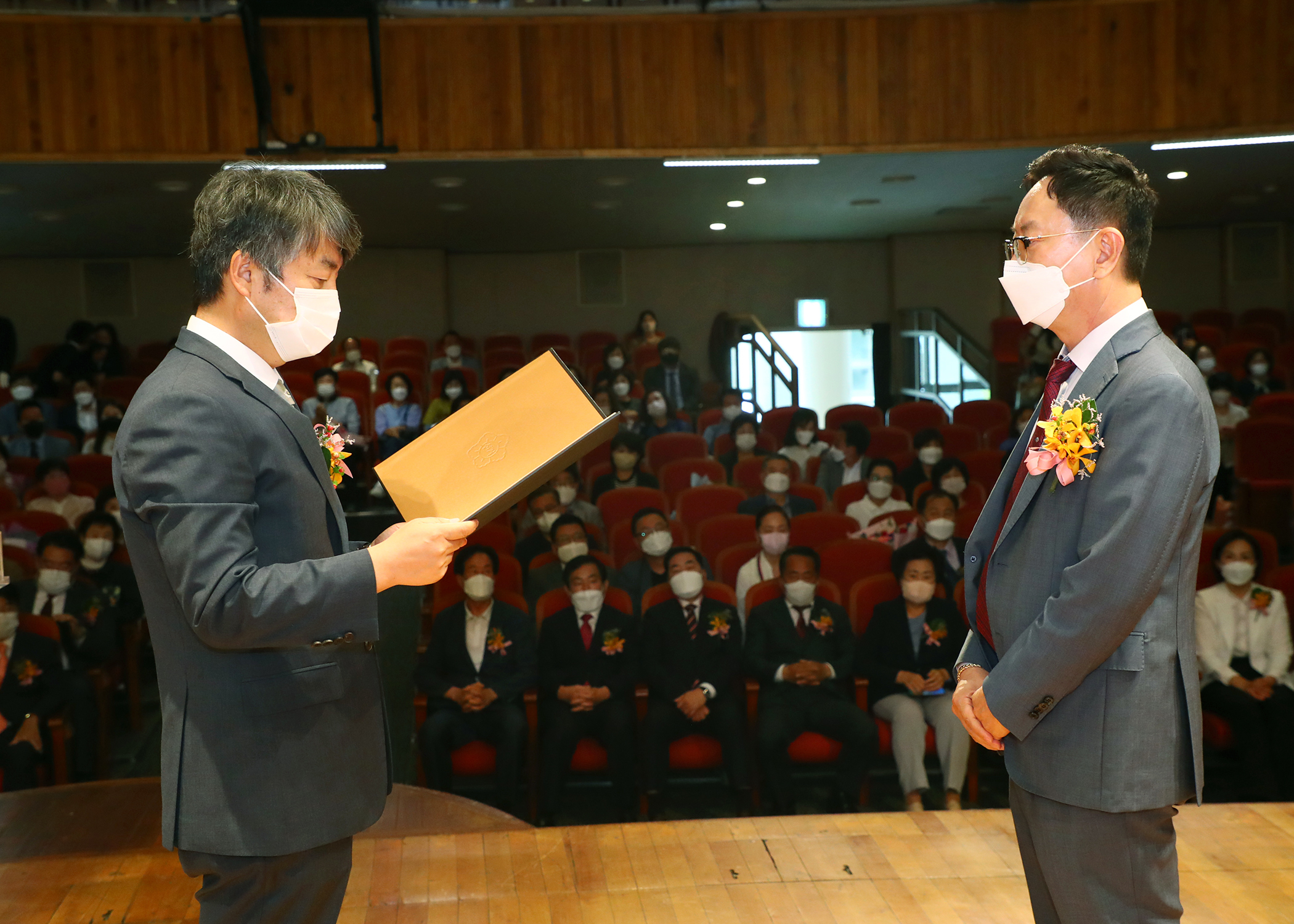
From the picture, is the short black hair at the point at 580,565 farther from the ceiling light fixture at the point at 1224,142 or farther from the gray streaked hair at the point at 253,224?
the ceiling light fixture at the point at 1224,142

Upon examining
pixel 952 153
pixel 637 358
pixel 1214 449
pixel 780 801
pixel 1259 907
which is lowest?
pixel 780 801

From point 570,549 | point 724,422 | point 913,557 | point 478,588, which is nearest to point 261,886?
point 478,588

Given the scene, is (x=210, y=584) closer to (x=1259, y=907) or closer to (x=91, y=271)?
(x=1259, y=907)

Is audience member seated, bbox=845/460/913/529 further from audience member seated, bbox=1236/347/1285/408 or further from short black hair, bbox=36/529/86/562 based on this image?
short black hair, bbox=36/529/86/562

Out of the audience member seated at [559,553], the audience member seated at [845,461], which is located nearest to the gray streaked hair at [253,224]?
the audience member seated at [559,553]

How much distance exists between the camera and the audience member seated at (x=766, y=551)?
488cm

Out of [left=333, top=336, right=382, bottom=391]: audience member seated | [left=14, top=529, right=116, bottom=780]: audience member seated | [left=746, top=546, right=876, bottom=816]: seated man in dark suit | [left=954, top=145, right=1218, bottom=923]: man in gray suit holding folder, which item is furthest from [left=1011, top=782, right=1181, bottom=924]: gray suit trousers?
[left=333, top=336, right=382, bottom=391]: audience member seated

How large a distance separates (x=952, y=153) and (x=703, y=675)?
501 centimetres

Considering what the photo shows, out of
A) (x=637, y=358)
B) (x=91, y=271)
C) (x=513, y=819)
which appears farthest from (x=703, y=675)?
(x=91, y=271)

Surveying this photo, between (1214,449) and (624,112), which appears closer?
(1214,449)

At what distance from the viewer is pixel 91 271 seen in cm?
1210

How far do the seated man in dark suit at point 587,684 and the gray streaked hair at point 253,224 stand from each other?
115 inches

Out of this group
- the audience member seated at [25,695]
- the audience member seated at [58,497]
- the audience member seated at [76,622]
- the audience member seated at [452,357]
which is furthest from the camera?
the audience member seated at [452,357]

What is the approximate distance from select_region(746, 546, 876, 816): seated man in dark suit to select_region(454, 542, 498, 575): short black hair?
1.10m
